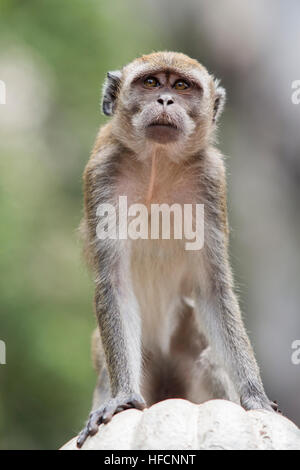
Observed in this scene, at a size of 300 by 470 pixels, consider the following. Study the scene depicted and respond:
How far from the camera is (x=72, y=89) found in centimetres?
1388

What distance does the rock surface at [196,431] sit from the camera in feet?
14.2

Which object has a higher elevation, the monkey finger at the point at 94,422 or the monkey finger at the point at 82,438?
the monkey finger at the point at 94,422

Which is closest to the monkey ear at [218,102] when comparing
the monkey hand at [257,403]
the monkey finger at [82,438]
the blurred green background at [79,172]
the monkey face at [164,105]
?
the monkey face at [164,105]

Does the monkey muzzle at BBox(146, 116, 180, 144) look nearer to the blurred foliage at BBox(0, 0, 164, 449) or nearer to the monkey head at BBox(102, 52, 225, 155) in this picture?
the monkey head at BBox(102, 52, 225, 155)

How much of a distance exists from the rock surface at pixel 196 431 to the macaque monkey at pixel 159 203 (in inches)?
58.5

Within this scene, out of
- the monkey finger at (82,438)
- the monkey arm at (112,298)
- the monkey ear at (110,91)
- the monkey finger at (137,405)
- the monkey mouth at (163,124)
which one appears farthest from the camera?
the monkey ear at (110,91)

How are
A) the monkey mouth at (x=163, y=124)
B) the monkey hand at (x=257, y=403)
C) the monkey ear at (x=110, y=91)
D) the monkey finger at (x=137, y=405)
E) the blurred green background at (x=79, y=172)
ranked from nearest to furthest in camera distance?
the monkey finger at (x=137, y=405)
the monkey hand at (x=257, y=403)
the monkey mouth at (x=163, y=124)
the monkey ear at (x=110, y=91)
the blurred green background at (x=79, y=172)

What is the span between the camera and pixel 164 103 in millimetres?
6422

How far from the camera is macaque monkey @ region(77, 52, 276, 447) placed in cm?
645

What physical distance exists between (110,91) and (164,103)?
0.84 meters

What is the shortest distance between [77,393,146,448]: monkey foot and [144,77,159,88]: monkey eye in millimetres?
2538

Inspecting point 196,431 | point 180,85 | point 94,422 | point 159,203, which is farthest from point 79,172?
point 196,431

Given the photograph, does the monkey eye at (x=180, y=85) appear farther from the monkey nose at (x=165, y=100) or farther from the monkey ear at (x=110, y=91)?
the monkey ear at (x=110, y=91)
